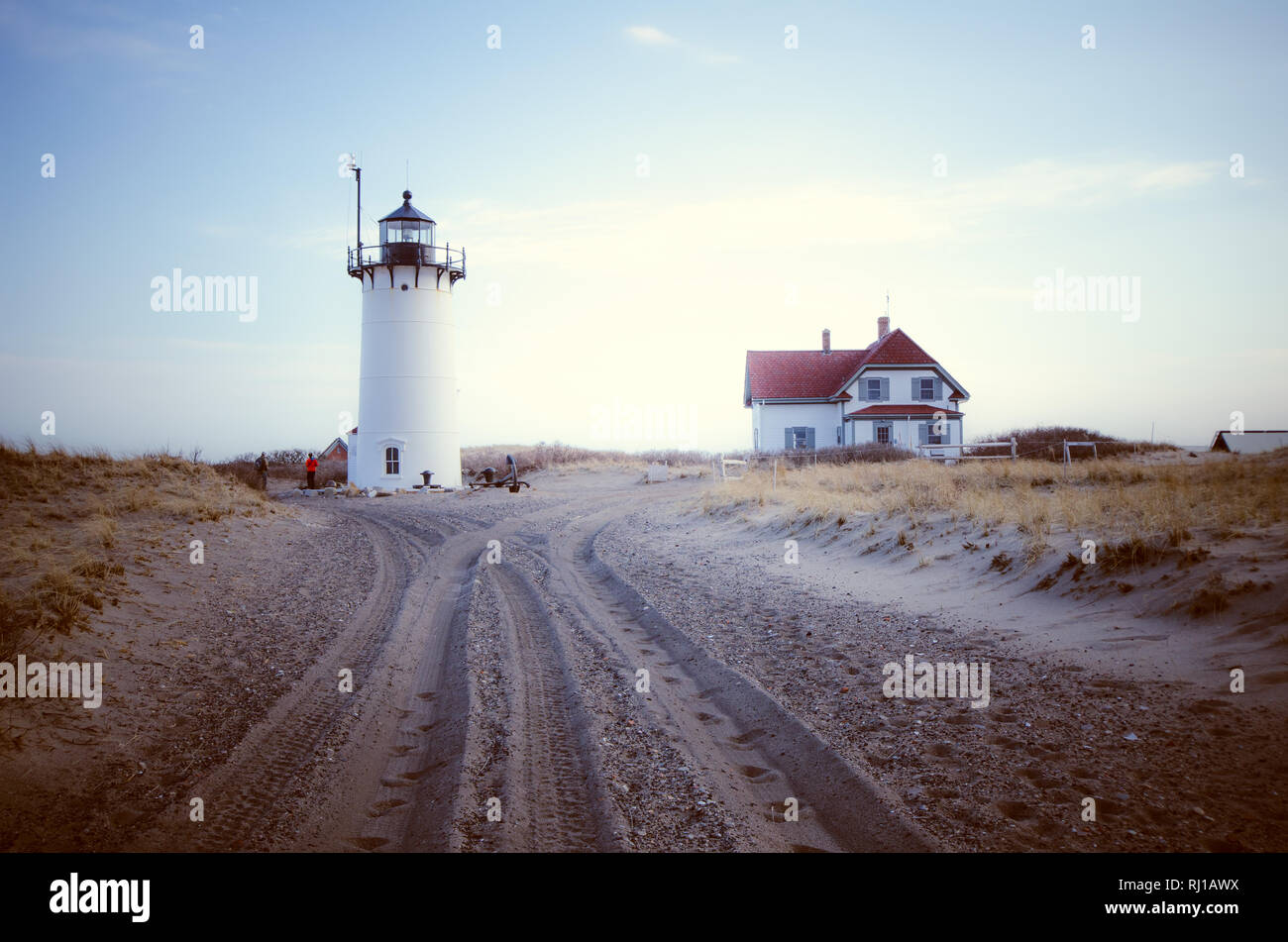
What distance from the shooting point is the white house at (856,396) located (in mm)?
42500

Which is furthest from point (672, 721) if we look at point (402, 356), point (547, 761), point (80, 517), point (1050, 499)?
point (402, 356)

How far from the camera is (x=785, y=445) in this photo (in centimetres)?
4572

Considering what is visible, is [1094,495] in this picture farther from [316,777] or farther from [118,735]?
[118,735]

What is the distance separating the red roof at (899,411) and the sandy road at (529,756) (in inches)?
1372

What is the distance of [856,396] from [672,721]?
39.6 metres

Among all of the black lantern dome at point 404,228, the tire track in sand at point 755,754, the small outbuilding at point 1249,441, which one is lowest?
the tire track in sand at point 755,754

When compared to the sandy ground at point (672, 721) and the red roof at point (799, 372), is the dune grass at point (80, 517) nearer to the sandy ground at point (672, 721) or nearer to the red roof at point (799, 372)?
the sandy ground at point (672, 721)

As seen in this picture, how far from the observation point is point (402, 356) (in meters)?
34.7

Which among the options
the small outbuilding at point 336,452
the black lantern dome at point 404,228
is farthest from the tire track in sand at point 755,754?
the small outbuilding at point 336,452

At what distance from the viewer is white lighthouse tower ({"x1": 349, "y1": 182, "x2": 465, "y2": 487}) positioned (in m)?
Answer: 34.7

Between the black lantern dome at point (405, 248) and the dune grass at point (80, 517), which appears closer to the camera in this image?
the dune grass at point (80, 517)

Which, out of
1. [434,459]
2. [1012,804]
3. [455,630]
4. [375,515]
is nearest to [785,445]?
[434,459]

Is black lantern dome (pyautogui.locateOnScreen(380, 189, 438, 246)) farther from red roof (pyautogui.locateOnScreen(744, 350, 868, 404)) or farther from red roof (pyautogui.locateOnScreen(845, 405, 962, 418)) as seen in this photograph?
red roof (pyautogui.locateOnScreen(845, 405, 962, 418))
